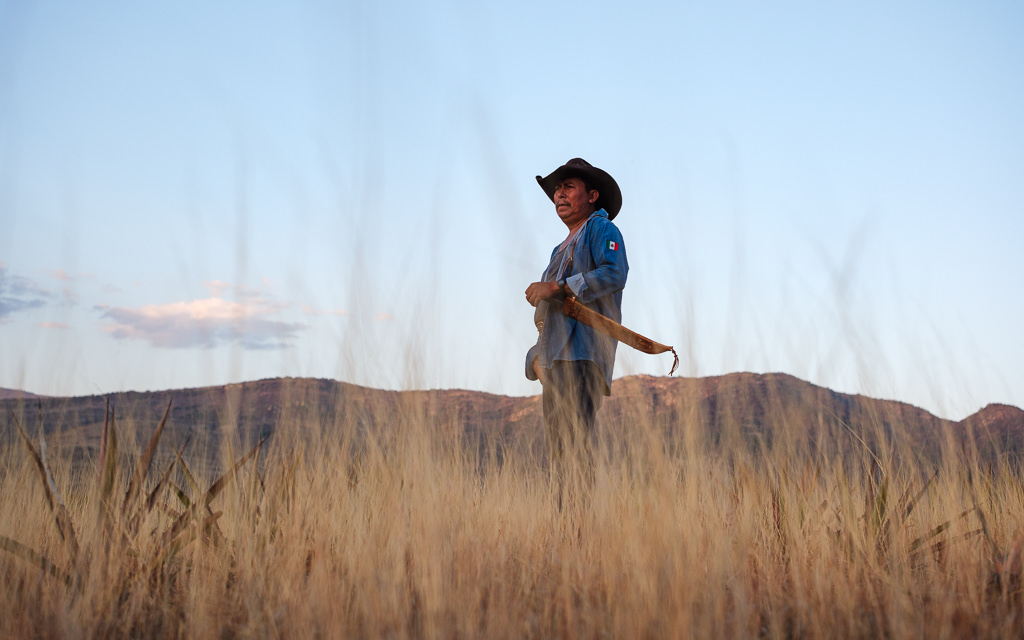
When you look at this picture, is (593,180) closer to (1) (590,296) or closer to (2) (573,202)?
(2) (573,202)

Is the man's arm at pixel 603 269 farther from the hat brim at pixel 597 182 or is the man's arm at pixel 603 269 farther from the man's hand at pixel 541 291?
the hat brim at pixel 597 182

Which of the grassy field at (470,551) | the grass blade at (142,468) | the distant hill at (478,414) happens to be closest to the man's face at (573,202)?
the distant hill at (478,414)

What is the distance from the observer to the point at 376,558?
212 centimetres

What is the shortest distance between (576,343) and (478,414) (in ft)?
1.89

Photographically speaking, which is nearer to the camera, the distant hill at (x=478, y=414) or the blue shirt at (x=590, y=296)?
the distant hill at (x=478, y=414)

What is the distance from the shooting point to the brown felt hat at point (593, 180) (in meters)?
3.43

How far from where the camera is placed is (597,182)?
11.6 ft

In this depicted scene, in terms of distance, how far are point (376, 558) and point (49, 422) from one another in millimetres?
1508

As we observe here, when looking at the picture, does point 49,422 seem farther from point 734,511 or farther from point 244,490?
point 734,511

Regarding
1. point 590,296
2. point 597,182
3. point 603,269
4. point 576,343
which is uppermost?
point 597,182

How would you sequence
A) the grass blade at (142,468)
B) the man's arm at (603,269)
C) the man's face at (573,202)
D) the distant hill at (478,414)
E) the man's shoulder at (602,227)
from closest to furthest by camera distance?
the grass blade at (142,468), the distant hill at (478,414), the man's arm at (603,269), the man's shoulder at (602,227), the man's face at (573,202)

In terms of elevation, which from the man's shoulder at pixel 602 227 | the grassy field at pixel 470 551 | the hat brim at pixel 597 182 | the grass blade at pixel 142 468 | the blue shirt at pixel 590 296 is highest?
the hat brim at pixel 597 182

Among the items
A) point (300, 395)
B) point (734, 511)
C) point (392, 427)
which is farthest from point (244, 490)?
point (734, 511)

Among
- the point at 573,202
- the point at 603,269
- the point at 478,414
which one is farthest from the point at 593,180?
the point at 478,414
